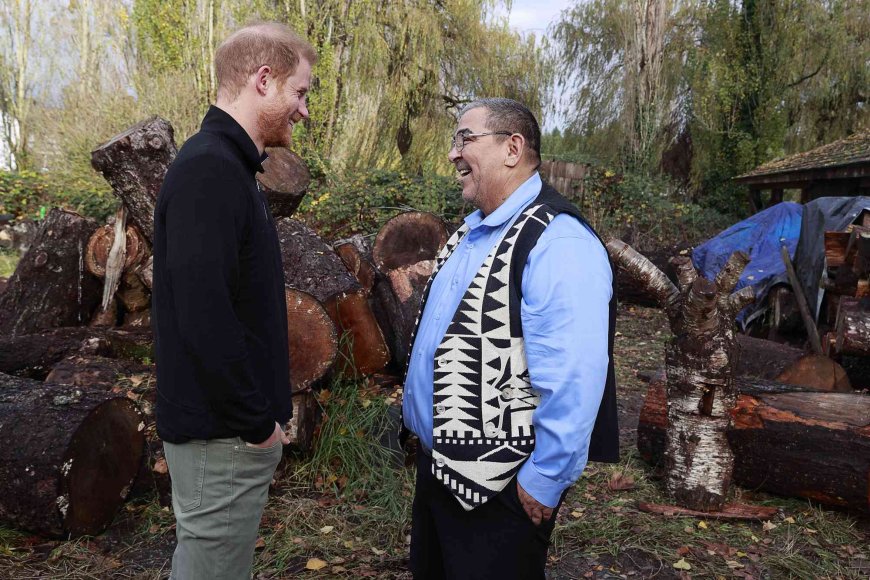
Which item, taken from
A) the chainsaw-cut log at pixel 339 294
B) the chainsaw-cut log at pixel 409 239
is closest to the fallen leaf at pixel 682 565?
the chainsaw-cut log at pixel 339 294

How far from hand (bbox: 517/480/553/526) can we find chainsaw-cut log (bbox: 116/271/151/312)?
16.2 feet

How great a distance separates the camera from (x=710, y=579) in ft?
10.6

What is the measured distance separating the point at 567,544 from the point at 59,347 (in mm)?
3723

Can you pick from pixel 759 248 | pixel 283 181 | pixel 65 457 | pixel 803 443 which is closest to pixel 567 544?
pixel 803 443

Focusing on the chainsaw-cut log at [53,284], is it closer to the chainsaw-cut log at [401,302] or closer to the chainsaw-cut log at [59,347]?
the chainsaw-cut log at [59,347]

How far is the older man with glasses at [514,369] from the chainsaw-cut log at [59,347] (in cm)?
363

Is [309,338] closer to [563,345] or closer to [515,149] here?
[515,149]

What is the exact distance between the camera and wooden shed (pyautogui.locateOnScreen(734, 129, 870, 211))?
38.8ft

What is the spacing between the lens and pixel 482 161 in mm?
2039

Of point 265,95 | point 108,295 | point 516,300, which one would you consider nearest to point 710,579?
point 516,300

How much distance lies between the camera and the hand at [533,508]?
5.88 ft

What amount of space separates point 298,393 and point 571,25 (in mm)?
19090

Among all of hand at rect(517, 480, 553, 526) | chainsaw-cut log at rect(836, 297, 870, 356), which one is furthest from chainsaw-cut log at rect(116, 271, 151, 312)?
chainsaw-cut log at rect(836, 297, 870, 356)

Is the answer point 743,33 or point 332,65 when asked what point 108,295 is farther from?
point 743,33
